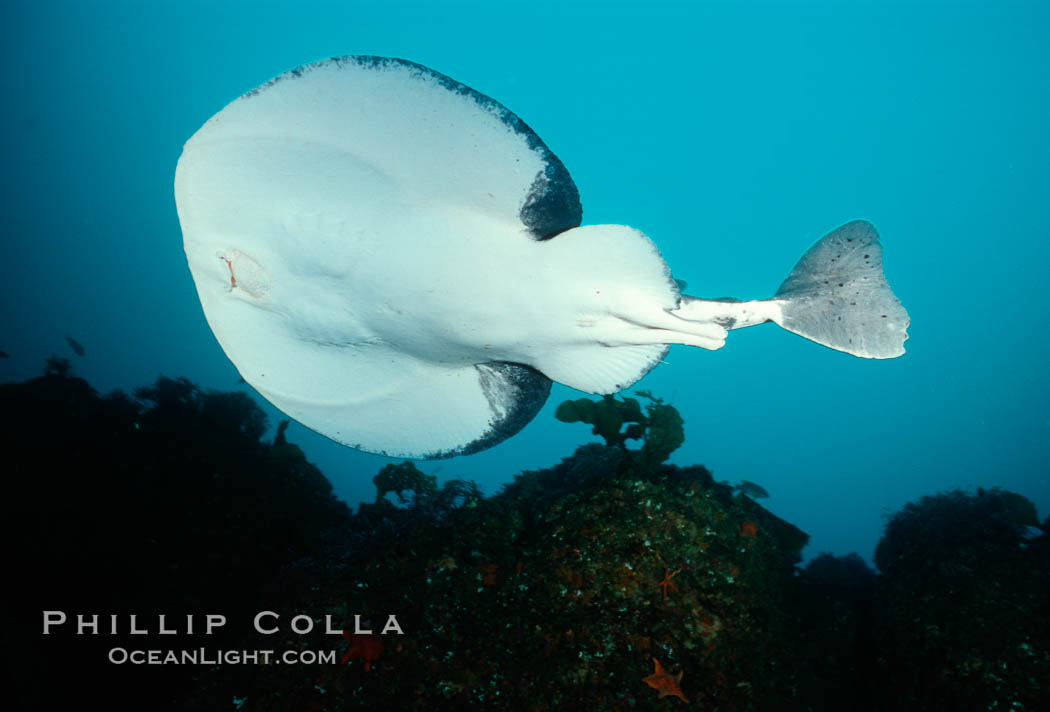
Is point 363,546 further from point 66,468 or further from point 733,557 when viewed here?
point 66,468

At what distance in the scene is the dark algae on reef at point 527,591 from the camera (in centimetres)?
281

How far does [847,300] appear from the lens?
8.76 feet

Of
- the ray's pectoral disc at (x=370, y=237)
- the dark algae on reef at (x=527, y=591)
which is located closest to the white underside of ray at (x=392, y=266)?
the ray's pectoral disc at (x=370, y=237)

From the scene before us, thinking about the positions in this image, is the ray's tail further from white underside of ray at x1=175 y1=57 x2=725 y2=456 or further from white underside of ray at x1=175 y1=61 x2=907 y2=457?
white underside of ray at x1=175 y1=57 x2=725 y2=456

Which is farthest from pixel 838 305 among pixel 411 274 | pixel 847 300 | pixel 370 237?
pixel 370 237

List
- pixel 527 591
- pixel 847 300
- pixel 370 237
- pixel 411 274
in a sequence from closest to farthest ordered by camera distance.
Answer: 1. pixel 370 237
2. pixel 411 274
3. pixel 847 300
4. pixel 527 591

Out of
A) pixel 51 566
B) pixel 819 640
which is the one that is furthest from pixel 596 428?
pixel 51 566

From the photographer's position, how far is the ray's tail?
2.57 meters

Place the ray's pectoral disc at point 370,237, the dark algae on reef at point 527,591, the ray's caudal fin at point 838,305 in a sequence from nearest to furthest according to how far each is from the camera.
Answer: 1. the ray's pectoral disc at point 370,237
2. the ray's caudal fin at point 838,305
3. the dark algae on reef at point 527,591

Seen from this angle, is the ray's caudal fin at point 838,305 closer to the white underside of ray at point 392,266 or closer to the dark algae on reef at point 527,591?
the white underside of ray at point 392,266

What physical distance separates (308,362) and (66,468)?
5.64 m

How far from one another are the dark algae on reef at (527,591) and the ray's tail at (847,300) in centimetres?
166

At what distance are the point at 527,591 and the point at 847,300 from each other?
9.39 feet

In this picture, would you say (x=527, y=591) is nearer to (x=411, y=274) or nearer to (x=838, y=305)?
(x=411, y=274)
